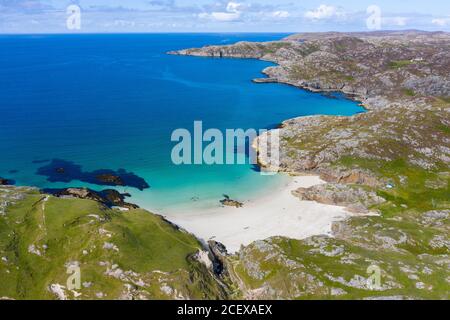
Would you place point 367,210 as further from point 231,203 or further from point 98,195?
point 98,195

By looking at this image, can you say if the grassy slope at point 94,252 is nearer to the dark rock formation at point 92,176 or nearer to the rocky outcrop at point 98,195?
the rocky outcrop at point 98,195

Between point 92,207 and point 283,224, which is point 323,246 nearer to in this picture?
point 283,224

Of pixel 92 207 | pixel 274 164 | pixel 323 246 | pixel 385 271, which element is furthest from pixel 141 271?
pixel 274 164

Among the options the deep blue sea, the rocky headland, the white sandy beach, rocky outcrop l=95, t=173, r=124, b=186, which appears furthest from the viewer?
the deep blue sea

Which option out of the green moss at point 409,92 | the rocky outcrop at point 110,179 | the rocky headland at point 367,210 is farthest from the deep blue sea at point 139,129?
the green moss at point 409,92

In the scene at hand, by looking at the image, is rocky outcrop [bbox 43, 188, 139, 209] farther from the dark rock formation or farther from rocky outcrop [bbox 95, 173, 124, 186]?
the dark rock formation

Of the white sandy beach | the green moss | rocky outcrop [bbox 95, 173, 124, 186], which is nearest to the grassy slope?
the white sandy beach
